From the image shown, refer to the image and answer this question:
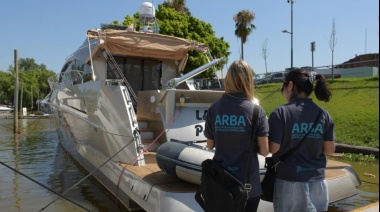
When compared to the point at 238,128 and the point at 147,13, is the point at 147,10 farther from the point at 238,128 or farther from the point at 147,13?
the point at 238,128

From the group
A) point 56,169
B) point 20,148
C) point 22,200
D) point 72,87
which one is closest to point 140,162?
point 22,200

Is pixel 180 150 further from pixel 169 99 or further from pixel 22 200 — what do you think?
pixel 22 200

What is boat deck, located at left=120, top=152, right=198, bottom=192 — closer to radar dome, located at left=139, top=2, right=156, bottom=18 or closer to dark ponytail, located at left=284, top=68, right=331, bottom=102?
dark ponytail, located at left=284, top=68, right=331, bottom=102

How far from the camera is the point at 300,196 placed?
2412 mm

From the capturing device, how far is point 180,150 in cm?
416

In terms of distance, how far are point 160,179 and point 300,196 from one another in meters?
2.37

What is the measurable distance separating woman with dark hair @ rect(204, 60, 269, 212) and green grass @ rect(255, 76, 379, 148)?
6.43 m

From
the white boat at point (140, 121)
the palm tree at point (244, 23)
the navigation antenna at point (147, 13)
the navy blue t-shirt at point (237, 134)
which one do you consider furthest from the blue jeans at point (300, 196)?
the palm tree at point (244, 23)

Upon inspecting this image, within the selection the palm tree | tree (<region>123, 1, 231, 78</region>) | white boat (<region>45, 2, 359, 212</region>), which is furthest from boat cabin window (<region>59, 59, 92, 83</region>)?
the palm tree

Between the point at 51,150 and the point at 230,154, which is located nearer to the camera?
the point at 230,154

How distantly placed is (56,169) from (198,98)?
195 inches

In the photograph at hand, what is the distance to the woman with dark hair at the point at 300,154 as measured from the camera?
2.42m

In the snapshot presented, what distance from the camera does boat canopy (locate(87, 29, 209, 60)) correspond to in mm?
6836

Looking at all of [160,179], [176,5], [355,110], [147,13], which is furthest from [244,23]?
[160,179]
